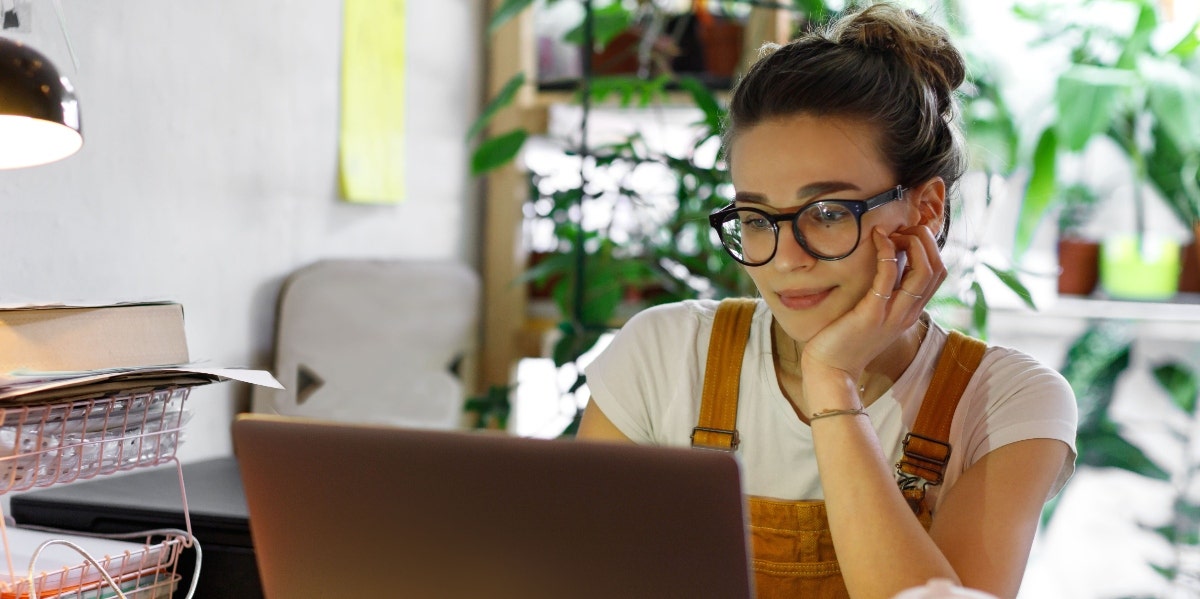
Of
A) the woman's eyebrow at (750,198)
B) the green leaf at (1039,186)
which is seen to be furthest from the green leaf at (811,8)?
the woman's eyebrow at (750,198)

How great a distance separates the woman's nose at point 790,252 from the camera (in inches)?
42.3

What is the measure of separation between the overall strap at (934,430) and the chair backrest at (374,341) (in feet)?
2.90

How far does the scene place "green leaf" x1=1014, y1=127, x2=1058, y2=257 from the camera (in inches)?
85.7

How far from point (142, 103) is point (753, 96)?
81 centimetres

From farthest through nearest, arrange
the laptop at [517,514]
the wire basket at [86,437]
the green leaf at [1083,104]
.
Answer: the green leaf at [1083,104] < the wire basket at [86,437] < the laptop at [517,514]

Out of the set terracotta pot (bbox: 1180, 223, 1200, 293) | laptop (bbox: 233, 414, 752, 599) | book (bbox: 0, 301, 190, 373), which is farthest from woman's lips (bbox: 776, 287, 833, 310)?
terracotta pot (bbox: 1180, 223, 1200, 293)

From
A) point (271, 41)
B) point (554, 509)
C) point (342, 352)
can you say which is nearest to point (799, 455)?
point (554, 509)

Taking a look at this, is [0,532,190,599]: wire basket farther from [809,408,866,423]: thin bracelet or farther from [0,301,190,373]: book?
[809,408,866,423]: thin bracelet

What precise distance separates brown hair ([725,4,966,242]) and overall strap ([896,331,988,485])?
0.59ft

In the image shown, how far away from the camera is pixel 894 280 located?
1.09 m

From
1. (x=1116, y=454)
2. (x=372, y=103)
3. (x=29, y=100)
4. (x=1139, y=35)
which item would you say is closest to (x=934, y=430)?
(x=29, y=100)

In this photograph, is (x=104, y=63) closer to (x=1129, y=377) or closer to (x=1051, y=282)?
(x=1051, y=282)

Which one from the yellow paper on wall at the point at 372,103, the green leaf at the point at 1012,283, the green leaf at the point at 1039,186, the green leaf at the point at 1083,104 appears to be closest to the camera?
the green leaf at the point at 1012,283

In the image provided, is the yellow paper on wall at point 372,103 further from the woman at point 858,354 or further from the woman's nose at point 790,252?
the woman's nose at point 790,252
